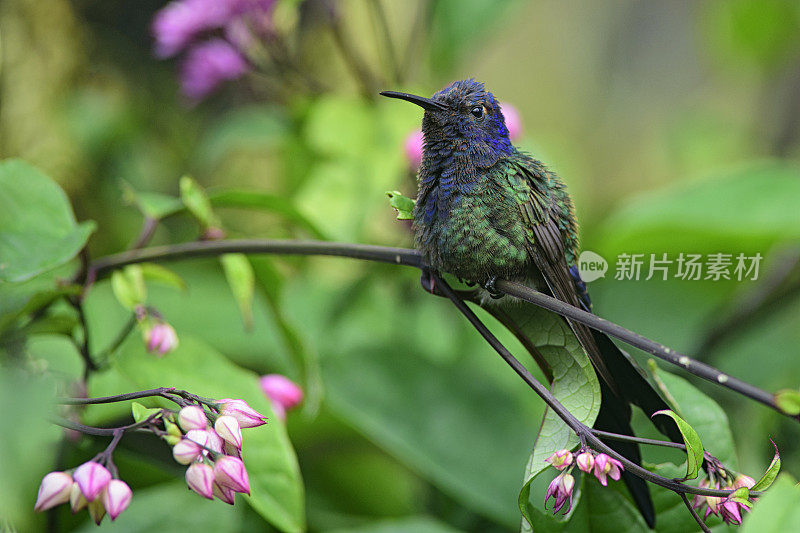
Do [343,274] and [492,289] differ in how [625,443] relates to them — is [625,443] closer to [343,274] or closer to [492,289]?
[492,289]

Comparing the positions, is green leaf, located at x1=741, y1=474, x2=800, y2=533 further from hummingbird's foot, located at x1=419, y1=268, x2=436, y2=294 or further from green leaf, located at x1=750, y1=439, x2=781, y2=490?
hummingbird's foot, located at x1=419, y1=268, x2=436, y2=294

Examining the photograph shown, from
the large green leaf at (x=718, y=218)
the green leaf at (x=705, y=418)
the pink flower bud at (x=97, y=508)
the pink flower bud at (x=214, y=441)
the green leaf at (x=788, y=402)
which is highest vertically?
the green leaf at (x=788, y=402)

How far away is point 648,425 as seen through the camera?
60 centimetres

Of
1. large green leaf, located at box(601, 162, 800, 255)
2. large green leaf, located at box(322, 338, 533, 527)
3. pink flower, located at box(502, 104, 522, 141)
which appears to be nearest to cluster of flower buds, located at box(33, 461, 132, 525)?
large green leaf, located at box(322, 338, 533, 527)

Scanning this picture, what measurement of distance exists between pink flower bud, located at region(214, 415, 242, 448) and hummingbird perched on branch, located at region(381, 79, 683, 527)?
15cm

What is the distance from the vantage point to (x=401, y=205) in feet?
1.49

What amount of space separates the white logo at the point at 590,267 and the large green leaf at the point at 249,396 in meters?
0.26

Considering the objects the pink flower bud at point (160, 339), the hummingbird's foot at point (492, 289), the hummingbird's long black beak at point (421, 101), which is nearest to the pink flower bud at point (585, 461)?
the hummingbird's foot at point (492, 289)

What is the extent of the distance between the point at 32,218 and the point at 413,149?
447 mm

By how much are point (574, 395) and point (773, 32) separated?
165 cm

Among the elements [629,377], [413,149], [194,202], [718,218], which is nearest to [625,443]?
[629,377]

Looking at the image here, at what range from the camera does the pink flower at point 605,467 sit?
38cm

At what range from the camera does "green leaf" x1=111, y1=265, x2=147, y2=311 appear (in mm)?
564

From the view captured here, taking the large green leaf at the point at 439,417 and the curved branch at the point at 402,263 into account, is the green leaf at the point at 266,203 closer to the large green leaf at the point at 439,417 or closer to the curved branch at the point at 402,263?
the curved branch at the point at 402,263
